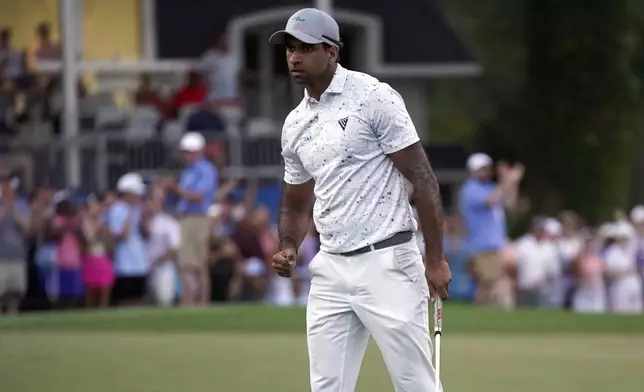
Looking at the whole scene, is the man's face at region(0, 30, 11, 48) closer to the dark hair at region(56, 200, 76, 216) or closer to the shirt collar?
the dark hair at region(56, 200, 76, 216)

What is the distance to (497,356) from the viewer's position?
12156 mm

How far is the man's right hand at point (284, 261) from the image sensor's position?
7320 mm

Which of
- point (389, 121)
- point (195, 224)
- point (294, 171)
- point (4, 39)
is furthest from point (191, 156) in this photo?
point (389, 121)

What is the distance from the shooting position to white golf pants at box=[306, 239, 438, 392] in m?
6.97

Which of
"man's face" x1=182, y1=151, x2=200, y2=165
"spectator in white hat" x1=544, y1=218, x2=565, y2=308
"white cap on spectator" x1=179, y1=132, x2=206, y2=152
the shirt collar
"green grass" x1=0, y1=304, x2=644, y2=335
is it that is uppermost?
the shirt collar

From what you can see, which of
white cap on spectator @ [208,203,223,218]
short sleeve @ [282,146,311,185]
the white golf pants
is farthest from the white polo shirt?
white cap on spectator @ [208,203,223,218]

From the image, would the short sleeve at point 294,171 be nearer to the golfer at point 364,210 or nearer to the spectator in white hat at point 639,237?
the golfer at point 364,210

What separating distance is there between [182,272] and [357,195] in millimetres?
10383

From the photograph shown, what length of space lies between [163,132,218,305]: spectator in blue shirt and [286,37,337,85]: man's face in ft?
33.4

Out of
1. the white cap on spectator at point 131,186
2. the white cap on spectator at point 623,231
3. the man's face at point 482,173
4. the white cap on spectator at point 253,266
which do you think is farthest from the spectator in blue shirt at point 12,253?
the white cap on spectator at point 623,231

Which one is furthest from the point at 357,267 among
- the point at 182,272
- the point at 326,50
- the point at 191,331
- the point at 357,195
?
the point at 182,272

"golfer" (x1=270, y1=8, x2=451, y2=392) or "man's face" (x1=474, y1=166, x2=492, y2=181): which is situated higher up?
"golfer" (x1=270, y1=8, x2=451, y2=392)

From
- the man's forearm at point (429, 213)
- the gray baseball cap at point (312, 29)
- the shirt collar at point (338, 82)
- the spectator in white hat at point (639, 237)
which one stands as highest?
the gray baseball cap at point (312, 29)

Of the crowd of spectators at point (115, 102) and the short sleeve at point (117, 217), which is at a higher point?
the crowd of spectators at point (115, 102)
